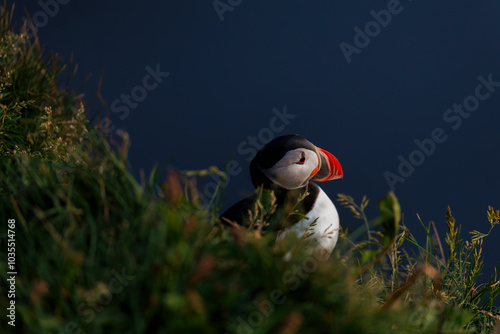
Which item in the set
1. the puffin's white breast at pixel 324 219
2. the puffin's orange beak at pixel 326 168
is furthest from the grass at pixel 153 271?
the puffin's orange beak at pixel 326 168

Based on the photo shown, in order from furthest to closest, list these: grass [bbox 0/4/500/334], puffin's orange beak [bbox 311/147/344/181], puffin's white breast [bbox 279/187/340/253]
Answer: puffin's orange beak [bbox 311/147/344/181]
puffin's white breast [bbox 279/187/340/253]
grass [bbox 0/4/500/334]

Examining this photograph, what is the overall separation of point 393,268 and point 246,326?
1933 millimetres

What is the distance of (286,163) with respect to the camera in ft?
10.0

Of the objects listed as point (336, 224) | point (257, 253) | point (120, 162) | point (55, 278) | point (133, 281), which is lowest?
point (336, 224)

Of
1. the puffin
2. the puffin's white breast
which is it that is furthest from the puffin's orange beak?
the puffin's white breast

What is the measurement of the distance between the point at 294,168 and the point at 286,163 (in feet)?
0.21

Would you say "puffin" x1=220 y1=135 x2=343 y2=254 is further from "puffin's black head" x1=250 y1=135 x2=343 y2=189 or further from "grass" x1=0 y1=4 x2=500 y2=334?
"grass" x1=0 y1=4 x2=500 y2=334

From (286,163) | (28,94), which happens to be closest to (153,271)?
(286,163)

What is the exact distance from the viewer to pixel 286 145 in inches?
120

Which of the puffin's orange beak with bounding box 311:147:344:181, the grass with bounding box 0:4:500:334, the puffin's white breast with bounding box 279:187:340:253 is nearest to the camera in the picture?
the grass with bounding box 0:4:500:334

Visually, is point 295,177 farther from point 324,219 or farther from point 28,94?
point 28,94

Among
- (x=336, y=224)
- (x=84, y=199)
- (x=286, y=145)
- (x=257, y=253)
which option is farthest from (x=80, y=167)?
(x=336, y=224)

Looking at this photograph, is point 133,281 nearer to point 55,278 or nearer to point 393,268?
point 55,278

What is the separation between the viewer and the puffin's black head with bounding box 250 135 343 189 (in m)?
3.05
